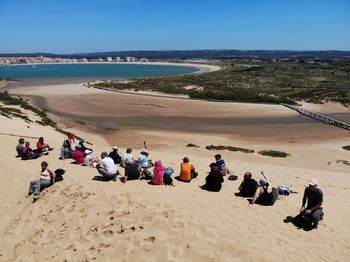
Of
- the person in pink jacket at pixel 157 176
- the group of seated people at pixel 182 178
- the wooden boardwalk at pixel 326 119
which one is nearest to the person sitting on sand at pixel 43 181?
the group of seated people at pixel 182 178

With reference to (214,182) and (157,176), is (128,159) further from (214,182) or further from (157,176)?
(214,182)

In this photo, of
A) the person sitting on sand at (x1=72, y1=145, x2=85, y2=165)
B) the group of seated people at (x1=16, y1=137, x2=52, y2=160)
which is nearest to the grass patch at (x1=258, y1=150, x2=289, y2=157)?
the person sitting on sand at (x1=72, y1=145, x2=85, y2=165)

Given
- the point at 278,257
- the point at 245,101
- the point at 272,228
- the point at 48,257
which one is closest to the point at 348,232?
the point at 272,228

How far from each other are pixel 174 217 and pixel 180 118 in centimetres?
2895

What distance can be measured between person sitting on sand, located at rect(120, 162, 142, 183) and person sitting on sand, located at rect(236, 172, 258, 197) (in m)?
3.33

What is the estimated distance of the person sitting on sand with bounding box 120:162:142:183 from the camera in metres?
12.5

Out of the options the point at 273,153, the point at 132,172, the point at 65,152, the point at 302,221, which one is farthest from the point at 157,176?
the point at 273,153

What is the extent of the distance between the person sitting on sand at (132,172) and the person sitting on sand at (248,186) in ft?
10.9

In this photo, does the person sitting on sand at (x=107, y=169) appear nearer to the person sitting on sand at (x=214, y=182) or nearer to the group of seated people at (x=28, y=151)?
the person sitting on sand at (x=214, y=182)

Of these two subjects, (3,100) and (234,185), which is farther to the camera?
(3,100)

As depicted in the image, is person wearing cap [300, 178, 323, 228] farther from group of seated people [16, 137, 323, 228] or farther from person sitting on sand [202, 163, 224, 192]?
person sitting on sand [202, 163, 224, 192]

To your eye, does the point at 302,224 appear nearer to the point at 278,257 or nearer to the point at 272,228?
the point at 272,228

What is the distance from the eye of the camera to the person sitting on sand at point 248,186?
1151cm

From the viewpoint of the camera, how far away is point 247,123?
117ft
